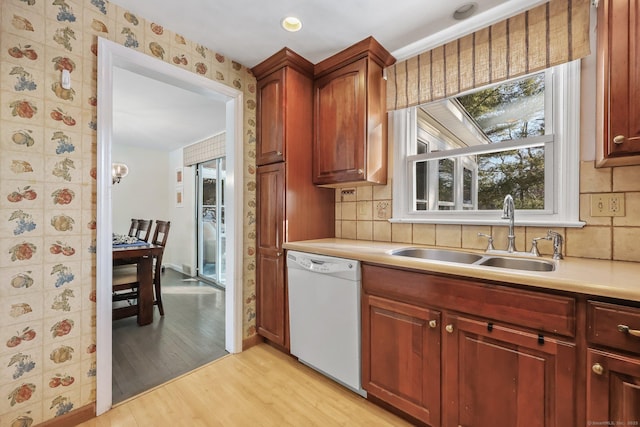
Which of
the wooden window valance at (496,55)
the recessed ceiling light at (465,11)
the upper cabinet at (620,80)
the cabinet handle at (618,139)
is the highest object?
the recessed ceiling light at (465,11)

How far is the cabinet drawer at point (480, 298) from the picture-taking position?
3.32ft

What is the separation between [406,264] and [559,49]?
4.55 feet

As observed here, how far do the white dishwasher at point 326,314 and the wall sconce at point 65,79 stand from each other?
5.24 feet

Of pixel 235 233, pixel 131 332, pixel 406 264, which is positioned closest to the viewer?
pixel 406 264

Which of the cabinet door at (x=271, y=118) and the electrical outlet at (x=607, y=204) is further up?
the cabinet door at (x=271, y=118)

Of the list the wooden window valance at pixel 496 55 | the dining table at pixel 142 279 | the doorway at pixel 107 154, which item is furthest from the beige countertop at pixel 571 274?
the dining table at pixel 142 279

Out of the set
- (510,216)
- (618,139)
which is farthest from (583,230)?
(618,139)

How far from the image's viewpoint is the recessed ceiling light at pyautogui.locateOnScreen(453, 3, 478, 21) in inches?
62.5

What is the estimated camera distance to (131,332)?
2.57m

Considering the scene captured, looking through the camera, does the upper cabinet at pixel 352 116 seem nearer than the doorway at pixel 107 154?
No

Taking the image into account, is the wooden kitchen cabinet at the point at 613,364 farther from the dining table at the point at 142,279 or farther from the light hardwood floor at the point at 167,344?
the dining table at the point at 142,279

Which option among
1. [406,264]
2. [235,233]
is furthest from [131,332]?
[406,264]

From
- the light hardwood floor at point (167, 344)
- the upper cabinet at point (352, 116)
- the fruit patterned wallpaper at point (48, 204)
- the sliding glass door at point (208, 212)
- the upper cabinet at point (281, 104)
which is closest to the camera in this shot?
the fruit patterned wallpaper at point (48, 204)

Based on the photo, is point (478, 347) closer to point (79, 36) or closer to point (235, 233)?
point (235, 233)
